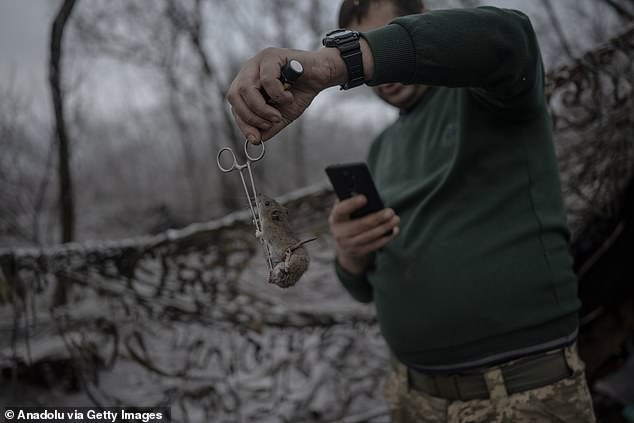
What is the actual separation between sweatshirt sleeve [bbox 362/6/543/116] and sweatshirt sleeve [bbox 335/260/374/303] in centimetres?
74

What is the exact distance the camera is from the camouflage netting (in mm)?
1789

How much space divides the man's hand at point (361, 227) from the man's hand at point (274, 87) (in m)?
0.41

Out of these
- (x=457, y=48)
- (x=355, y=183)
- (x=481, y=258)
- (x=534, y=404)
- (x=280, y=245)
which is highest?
(x=457, y=48)

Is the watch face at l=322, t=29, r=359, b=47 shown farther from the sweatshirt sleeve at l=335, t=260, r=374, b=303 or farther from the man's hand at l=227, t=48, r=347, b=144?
the sweatshirt sleeve at l=335, t=260, r=374, b=303

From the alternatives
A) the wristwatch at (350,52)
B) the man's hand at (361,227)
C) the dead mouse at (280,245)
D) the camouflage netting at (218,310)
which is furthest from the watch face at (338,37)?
the camouflage netting at (218,310)

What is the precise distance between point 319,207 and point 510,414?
59.7 inches

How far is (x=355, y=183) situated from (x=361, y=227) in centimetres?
12

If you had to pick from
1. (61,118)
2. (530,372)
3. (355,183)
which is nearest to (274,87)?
(355,183)

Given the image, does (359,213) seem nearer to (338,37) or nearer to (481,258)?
(481,258)

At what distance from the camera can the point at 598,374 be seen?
7.04ft

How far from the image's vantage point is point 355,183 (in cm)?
102

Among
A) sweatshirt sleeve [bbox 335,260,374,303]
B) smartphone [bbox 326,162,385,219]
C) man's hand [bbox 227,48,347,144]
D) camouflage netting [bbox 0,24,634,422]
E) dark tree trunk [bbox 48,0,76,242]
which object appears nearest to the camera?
man's hand [bbox 227,48,347,144]

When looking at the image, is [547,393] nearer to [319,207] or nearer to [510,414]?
[510,414]

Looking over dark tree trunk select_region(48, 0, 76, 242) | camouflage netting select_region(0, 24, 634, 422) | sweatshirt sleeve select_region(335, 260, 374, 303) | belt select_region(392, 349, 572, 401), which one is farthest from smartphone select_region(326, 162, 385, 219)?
dark tree trunk select_region(48, 0, 76, 242)
